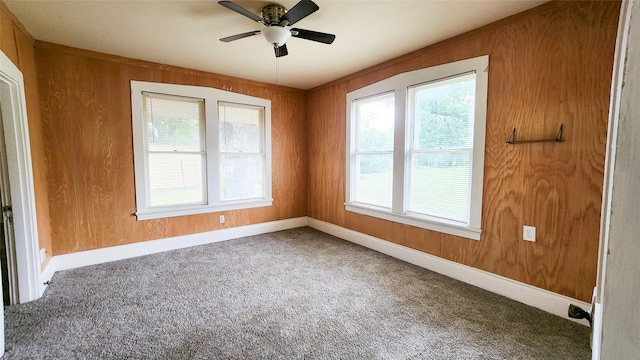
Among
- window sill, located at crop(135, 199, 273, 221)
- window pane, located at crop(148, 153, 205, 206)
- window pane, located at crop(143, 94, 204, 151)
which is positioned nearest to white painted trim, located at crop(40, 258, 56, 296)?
window sill, located at crop(135, 199, 273, 221)

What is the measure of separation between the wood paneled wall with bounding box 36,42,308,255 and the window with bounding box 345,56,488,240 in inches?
96.9

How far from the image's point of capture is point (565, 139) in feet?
6.90

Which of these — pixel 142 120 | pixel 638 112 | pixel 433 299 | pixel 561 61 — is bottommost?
pixel 433 299

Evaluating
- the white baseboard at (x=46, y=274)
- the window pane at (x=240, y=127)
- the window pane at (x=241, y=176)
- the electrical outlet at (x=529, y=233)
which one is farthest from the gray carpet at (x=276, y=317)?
the window pane at (x=240, y=127)

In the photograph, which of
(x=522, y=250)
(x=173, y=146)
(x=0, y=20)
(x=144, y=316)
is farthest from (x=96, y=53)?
(x=522, y=250)

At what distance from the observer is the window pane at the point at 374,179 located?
11.7 ft

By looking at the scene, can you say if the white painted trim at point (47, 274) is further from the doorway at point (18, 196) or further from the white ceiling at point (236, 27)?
the white ceiling at point (236, 27)

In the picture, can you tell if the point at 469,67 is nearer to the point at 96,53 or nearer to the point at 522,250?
the point at 522,250

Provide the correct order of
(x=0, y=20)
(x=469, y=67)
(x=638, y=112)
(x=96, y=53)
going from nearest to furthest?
(x=638, y=112) < (x=0, y=20) < (x=469, y=67) < (x=96, y=53)

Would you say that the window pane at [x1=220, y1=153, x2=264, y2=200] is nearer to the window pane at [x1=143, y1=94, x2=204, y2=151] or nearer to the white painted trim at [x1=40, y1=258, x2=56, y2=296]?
the window pane at [x1=143, y1=94, x2=204, y2=151]

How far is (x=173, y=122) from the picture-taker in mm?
3689

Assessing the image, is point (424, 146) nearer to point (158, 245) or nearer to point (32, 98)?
point (158, 245)

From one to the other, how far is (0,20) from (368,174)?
382 centimetres

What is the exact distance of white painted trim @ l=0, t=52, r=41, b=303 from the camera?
224cm
